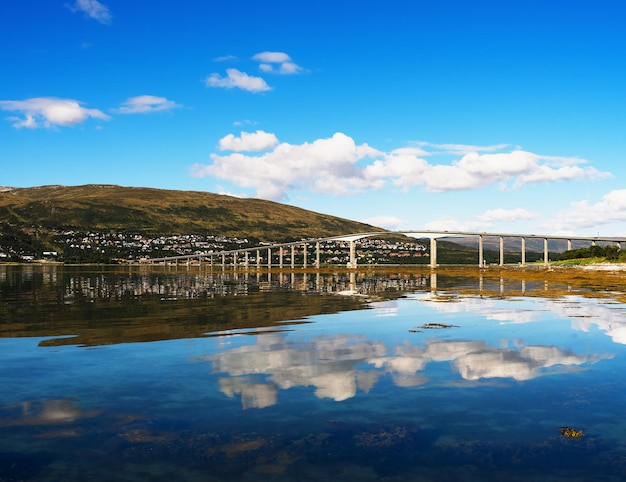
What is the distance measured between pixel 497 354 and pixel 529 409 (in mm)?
6831

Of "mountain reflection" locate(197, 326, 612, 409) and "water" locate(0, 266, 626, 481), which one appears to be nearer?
"water" locate(0, 266, 626, 481)

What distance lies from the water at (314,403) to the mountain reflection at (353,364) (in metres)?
0.08

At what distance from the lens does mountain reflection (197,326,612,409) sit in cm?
1445

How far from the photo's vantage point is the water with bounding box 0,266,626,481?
9055 millimetres

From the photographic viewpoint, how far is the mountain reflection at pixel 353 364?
14.4 metres

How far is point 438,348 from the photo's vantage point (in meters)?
20.2

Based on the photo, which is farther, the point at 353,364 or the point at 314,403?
the point at 353,364

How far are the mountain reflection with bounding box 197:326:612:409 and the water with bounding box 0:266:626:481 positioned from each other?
0.08 meters

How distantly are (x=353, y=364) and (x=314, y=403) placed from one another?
4.75 m

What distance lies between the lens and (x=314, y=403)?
12758 mm

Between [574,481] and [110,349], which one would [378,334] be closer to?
[110,349]

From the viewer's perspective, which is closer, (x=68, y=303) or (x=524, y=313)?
(x=524, y=313)

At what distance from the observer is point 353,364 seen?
1733 centimetres

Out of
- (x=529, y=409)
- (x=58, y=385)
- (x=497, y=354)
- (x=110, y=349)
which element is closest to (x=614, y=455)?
(x=529, y=409)
